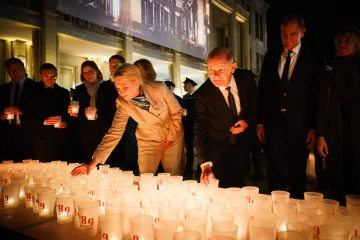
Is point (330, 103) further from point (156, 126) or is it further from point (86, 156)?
point (86, 156)

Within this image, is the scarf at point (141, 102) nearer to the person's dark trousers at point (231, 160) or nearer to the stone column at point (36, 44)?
the person's dark trousers at point (231, 160)

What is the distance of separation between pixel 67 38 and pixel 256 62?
20389mm

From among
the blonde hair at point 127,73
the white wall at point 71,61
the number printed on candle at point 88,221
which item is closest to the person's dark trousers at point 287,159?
the blonde hair at point 127,73

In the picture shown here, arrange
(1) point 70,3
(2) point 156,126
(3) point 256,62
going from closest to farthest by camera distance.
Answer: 1. (2) point 156,126
2. (1) point 70,3
3. (3) point 256,62

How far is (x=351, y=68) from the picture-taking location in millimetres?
2686

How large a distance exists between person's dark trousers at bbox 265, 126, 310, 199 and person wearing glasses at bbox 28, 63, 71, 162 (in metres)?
2.91

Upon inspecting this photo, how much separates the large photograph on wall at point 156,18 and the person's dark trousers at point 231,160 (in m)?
5.91

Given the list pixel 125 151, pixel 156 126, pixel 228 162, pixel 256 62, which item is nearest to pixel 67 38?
pixel 125 151

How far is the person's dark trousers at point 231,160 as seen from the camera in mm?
2740

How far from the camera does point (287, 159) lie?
2801 millimetres

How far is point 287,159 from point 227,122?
655 mm

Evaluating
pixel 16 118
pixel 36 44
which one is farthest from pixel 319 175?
pixel 36 44

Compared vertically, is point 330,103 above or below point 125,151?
above

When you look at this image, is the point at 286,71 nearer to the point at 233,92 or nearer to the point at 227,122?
the point at 233,92
